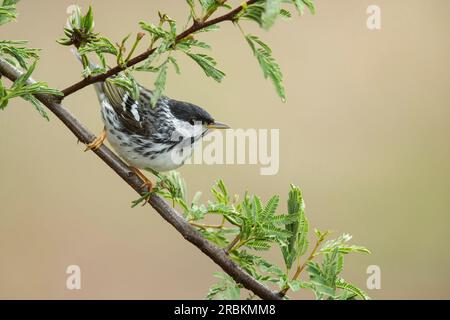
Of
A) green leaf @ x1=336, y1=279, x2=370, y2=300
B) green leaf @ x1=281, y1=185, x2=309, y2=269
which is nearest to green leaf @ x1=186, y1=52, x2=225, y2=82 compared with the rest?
green leaf @ x1=281, y1=185, x2=309, y2=269

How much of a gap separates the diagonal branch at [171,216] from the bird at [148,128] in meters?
0.94

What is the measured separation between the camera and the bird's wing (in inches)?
113

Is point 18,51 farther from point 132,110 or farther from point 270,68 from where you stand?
point 132,110

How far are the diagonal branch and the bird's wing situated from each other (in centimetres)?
105

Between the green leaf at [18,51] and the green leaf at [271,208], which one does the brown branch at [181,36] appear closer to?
the green leaf at [18,51]

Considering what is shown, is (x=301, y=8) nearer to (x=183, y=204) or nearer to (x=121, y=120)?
(x=183, y=204)

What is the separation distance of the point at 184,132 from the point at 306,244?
62.8 inches

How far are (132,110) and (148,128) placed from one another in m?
0.12

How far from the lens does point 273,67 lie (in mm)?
1269

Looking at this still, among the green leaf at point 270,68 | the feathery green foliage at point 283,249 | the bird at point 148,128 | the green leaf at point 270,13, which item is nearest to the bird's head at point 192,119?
the bird at point 148,128

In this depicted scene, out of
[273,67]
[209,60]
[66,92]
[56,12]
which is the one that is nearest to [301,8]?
[273,67]

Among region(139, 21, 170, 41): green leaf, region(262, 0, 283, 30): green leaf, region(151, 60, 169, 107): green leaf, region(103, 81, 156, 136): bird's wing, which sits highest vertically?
region(103, 81, 156, 136): bird's wing

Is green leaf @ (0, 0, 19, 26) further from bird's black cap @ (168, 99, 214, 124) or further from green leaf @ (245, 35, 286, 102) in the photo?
bird's black cap @ (168, 99, 214, 124)

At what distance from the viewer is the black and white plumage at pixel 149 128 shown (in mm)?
2807
